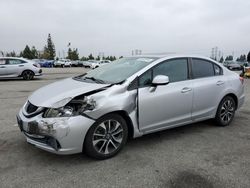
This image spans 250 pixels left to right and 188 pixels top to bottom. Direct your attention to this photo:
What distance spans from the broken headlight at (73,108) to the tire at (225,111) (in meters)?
2.83

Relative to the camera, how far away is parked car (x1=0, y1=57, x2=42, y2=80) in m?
13.2

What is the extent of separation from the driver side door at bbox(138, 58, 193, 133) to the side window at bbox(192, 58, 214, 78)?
0.20 meters

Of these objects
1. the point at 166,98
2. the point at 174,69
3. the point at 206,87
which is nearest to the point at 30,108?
the point at 166,98

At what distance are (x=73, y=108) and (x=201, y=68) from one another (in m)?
2.66

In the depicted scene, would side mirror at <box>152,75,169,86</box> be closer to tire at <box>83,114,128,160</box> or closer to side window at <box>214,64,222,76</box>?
tire at <box>83,114,128,160</box>

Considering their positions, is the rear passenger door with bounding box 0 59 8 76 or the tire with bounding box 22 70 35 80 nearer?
the rear passenger door with bounding box 0 59 8 76

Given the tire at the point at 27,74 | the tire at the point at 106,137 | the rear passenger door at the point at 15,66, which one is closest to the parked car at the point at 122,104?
the tire at the point at 106,137

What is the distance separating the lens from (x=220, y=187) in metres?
2.75

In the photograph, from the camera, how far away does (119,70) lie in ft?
13.7

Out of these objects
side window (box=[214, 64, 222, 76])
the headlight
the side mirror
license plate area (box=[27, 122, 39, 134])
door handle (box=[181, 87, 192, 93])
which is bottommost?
license plate area (box=[27, 122, 39, 134])

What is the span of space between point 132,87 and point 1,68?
1186 centimetres

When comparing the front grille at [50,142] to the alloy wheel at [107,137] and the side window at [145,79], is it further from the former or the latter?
the side window at [145,79]

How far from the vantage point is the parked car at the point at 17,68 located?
1322cm

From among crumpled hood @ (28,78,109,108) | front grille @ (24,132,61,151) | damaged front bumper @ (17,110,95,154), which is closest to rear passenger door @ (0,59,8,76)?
crumpled hood @ (28,78,109,108)
